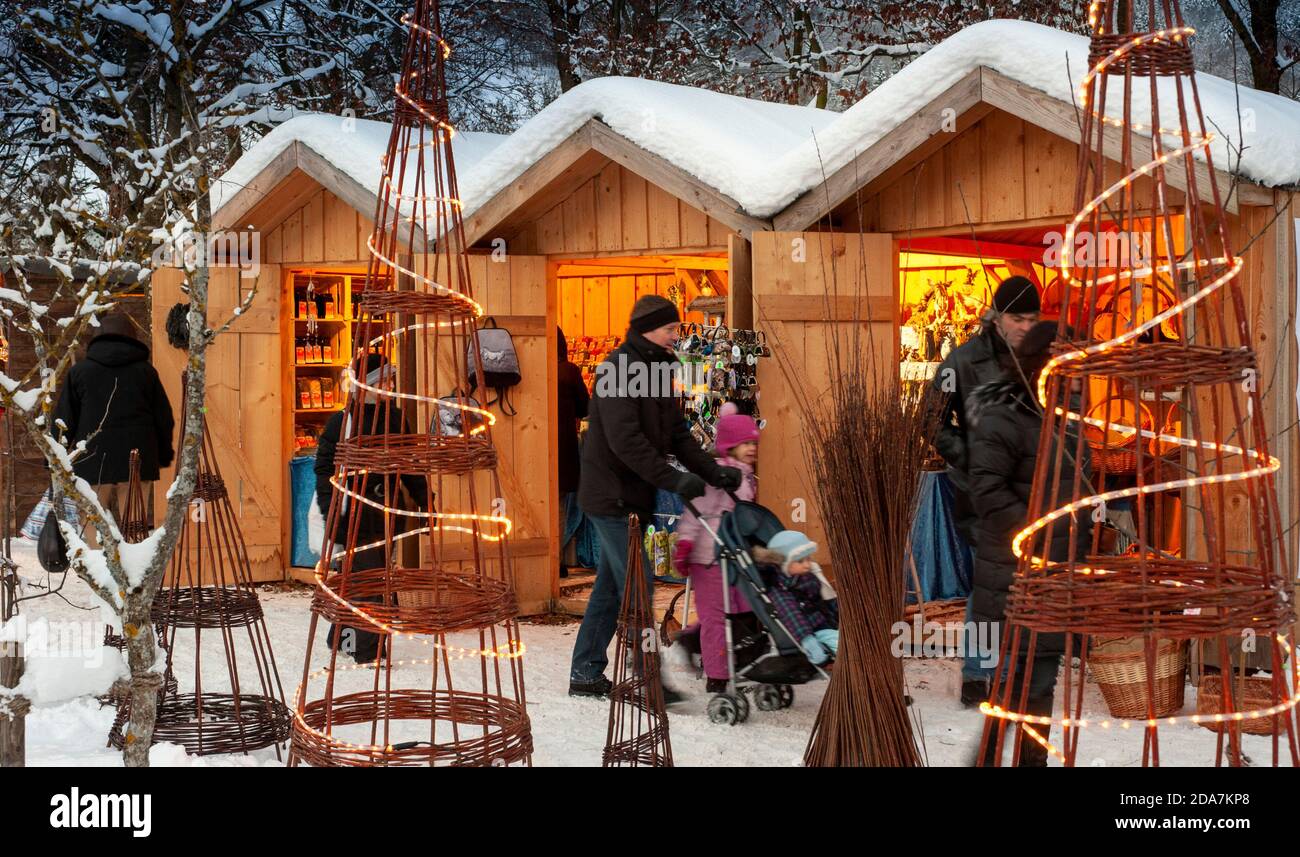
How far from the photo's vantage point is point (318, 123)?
8516 mm

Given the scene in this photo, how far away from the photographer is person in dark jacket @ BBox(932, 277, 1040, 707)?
526 cm

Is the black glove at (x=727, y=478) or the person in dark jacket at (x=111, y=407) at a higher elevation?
the person in dark jacket at (x=111, y=407)

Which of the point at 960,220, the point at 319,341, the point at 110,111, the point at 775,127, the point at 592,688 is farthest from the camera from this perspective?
the point at 110,111

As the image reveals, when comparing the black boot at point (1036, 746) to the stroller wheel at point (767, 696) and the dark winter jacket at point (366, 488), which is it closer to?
the stroller wheel at point (767, 696)

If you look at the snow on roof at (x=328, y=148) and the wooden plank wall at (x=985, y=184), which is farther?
the snow on roof at (x=328, y=148)

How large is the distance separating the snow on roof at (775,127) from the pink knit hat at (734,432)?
4.37ft

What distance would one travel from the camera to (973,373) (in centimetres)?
572

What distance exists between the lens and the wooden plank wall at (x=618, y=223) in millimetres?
7520

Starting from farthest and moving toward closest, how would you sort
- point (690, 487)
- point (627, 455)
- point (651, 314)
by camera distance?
point (651, 314) → point (627, 455) → point (690, 487)

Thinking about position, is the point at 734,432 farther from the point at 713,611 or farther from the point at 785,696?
the point at 785,696

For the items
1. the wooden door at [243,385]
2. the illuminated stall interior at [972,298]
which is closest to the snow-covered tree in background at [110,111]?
the wooden door at [243,385]

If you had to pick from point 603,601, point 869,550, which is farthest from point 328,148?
point 869,550

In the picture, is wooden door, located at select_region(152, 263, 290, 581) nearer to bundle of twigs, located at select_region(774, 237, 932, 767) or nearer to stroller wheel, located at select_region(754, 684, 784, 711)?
stroller wheel, located at select_region(754, 684, 784, 711)

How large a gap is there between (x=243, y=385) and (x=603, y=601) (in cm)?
414
